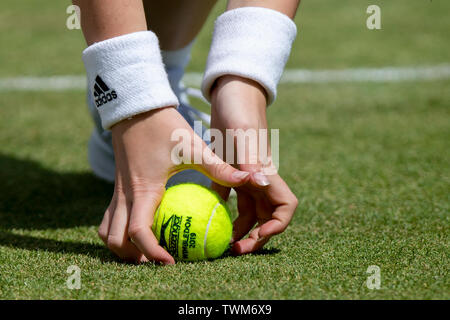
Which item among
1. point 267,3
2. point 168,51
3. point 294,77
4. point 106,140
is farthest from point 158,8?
point 294,77

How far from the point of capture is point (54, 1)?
6980 millimetres

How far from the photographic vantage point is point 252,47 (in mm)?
1609

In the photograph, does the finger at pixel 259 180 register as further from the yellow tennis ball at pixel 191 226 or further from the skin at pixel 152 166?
the yellow tennis ball at pixel 191 226

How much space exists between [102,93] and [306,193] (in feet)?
3.14

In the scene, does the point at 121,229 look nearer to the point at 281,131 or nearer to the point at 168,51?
the point at 168,51

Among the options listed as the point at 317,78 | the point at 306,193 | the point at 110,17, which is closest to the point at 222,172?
the point at 110,17

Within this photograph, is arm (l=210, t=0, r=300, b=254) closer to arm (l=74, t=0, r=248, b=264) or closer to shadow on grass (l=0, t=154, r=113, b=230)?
arm (l=74, t=0, r=248, b=264)

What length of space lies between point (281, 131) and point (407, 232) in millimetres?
1487

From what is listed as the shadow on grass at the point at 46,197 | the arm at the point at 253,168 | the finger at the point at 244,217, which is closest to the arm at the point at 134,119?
the arm at the point at 253,168

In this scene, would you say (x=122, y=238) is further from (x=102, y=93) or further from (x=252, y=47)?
(x=252, y=47)

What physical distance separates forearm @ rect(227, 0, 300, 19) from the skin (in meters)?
0.23

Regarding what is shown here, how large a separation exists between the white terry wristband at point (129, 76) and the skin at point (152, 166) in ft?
0.10

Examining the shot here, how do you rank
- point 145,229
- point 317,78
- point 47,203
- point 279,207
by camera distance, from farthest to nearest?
point 317,78 → point 47,203 → point 279,207 → point 145,229

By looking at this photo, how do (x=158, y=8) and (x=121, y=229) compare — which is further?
(x=158, y=8)
